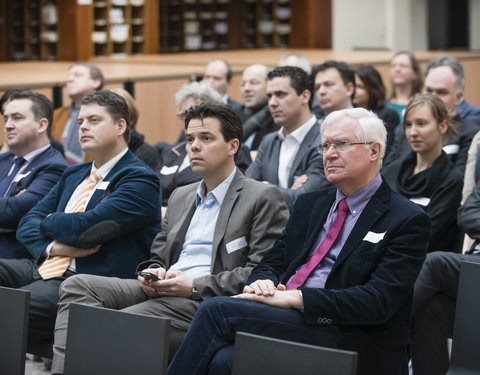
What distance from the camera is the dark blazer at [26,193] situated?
3.87 metres

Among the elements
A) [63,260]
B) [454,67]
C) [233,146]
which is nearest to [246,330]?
[233,146]

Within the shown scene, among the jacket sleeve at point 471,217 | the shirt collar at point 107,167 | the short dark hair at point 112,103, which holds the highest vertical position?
the short dark hair at point 112,103

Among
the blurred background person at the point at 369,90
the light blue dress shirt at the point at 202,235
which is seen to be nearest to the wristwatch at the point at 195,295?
Answer: the light blue dress shirt at the point at 202,235

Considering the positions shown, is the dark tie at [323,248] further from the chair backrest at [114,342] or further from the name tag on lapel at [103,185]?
the name tag on lapel at [103,185]

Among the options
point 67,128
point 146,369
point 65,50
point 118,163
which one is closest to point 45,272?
point 118,163

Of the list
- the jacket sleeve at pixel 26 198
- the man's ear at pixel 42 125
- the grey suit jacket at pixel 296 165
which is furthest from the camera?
the man's ear at pixel 42 125

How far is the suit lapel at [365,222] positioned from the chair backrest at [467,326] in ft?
1.04

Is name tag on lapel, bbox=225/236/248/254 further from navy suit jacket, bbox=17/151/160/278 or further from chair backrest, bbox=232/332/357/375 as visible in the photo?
chair backrest, bbox=232/332/357/375

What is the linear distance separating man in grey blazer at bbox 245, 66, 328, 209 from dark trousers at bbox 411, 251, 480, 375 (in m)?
1.15

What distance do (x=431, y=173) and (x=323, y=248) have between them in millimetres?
1125

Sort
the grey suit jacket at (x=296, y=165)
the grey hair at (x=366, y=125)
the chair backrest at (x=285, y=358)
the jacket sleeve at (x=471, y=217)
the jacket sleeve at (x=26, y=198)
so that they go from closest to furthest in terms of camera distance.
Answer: the chair backrest at (x=285, y=358) < the grey hair at (x=366, y=125) < the jacket sleeve at (x=471, y=217) < the jacket sleeve at (x=26, y=198) < the grey suit jacket at (x=296, y=165)

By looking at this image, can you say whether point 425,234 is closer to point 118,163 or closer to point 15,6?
point 118,163

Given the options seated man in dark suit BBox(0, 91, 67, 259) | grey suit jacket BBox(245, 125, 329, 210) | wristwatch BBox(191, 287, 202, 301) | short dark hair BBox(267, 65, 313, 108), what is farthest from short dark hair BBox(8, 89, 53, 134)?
wristwatch BBox(191, 287, 202, 301)

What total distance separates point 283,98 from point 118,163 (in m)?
1.15
